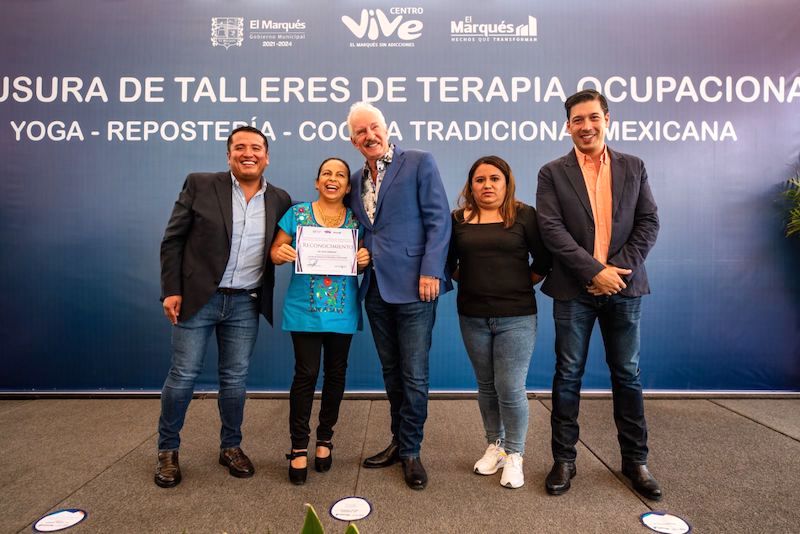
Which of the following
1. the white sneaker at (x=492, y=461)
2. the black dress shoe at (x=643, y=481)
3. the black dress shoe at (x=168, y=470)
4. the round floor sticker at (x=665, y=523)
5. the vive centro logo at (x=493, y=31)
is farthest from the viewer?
the vive centro logo at (x=493, y=31)

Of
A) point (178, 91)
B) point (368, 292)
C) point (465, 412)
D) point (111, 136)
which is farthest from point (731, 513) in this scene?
point (111, 136)

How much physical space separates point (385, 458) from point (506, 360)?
759 millimetres

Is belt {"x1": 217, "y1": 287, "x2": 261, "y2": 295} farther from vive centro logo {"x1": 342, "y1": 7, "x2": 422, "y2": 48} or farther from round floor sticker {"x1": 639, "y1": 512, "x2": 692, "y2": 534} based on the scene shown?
vive centro logo {"x1": 342, "y1": 7, "x2": 422, "y2": 48}

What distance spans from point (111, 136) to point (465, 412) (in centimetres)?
306

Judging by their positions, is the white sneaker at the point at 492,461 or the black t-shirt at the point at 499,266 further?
the white sneaker at the point at 492,461

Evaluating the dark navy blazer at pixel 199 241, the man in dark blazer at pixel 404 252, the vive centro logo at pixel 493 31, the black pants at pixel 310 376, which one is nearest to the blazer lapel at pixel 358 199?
the man in dark blazer at pixel 404 252

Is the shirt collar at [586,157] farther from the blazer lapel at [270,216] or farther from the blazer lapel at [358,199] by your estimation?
the blazer lapel at [270,216]

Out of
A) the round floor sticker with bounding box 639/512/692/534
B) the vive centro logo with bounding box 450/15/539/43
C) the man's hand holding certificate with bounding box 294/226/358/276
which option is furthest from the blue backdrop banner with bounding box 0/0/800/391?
the round floor sticker with bounding box 639/512/692/534

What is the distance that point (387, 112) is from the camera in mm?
3152

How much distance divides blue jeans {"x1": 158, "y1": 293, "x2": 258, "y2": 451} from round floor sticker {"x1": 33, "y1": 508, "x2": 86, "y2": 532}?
352 mm

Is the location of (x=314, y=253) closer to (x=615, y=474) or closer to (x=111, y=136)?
(x=615, y=474)

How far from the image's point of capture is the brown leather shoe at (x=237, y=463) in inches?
78.6

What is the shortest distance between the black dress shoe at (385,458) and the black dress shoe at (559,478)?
0.68 m

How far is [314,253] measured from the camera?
74.0 inches
